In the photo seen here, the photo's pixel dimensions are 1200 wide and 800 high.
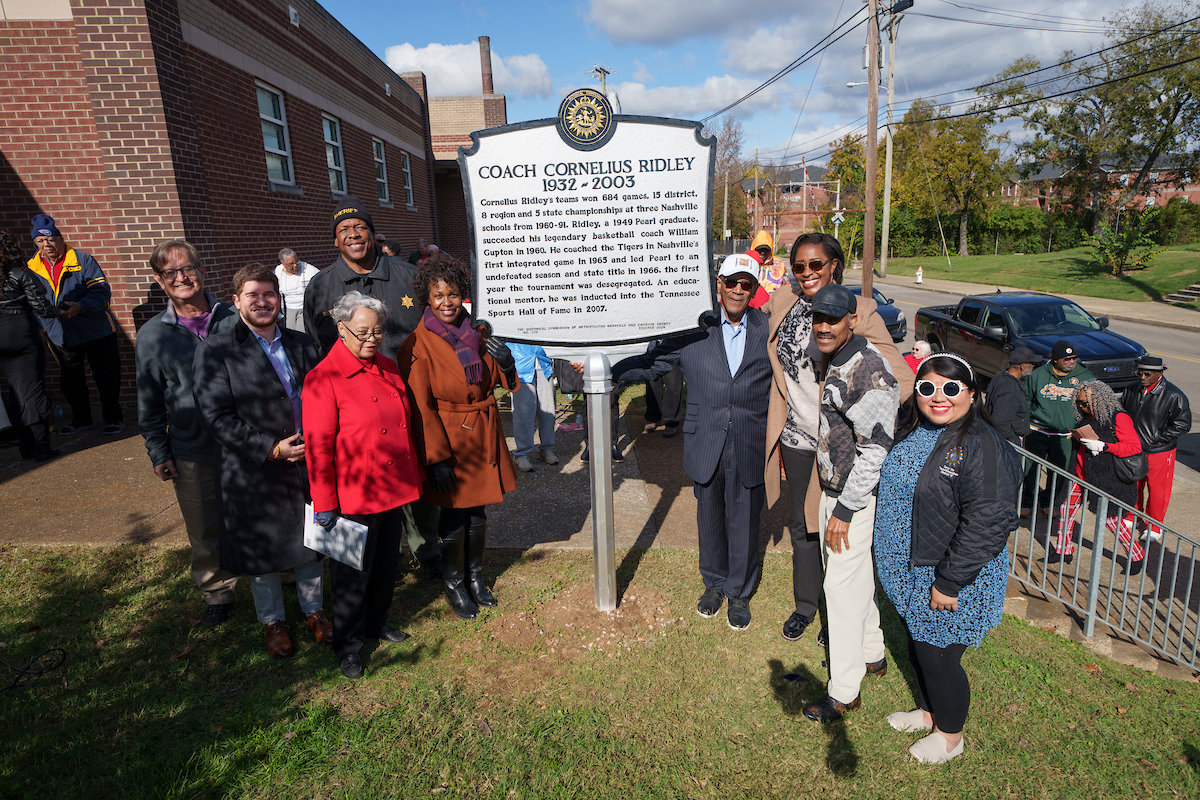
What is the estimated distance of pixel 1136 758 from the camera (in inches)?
116

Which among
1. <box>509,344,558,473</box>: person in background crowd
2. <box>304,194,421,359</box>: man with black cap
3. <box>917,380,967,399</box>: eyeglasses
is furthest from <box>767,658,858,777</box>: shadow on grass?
<box>509,344,558,473</box>: person in background crowd

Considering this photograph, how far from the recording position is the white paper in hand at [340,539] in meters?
3.15

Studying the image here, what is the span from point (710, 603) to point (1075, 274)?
102 feet

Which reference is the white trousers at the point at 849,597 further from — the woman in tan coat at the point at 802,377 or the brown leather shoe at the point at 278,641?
the brown leather shoe at the point at 278,641

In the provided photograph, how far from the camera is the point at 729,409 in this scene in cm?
350

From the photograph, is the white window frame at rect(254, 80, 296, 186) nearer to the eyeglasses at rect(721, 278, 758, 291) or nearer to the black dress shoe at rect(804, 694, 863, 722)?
the eyeglasses at rect(721, 278, 758, 291)

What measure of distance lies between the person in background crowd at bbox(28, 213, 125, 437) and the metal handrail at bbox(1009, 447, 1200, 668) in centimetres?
817

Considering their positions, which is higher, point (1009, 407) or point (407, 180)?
point (407, 180)

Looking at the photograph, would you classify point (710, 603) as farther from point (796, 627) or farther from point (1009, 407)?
point (1009, 407)

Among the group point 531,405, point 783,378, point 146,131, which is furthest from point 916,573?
point 146,131

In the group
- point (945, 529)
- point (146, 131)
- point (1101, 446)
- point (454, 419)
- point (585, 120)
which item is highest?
point (146, 131)

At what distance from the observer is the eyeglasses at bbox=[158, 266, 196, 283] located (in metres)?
3.40

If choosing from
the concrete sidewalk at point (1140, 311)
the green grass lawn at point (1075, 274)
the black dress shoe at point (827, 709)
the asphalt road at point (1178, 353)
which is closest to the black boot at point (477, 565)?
→ the black dress shoe at point (827, 709)

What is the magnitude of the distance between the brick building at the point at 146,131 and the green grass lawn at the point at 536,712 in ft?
15.2
